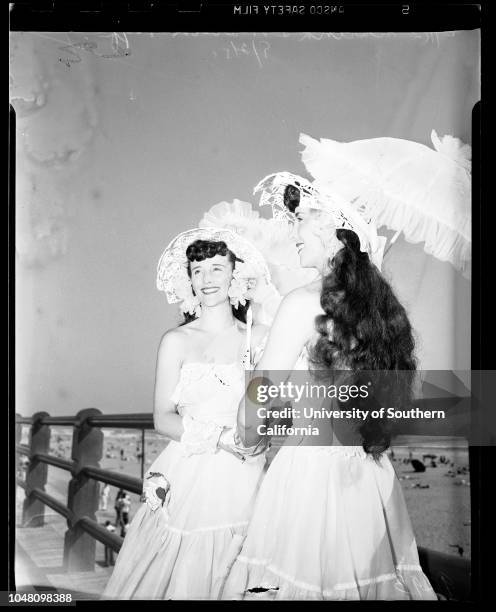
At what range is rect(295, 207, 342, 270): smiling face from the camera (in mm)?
1501

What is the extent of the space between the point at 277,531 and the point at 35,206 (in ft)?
3.32

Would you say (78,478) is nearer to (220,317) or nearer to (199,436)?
(199,436)

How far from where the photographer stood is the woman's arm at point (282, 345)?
1.46m

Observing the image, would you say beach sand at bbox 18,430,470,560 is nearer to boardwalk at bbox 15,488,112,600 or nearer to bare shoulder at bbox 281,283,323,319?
boardwalk at bbox 15,488,112,600

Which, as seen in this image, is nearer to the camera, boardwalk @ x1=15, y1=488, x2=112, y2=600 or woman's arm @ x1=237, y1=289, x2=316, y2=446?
woman's arm @ x1=237, y1=289, x2=316, y2=446

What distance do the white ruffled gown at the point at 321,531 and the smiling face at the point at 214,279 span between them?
0.85 feet

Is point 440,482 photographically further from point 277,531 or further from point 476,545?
point 277,531

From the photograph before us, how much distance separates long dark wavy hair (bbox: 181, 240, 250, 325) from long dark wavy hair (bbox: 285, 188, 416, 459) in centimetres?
19

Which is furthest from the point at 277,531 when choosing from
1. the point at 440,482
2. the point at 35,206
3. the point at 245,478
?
the point at 35,206

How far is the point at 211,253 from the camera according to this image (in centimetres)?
153

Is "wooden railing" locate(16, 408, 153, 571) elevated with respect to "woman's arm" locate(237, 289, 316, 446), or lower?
lower

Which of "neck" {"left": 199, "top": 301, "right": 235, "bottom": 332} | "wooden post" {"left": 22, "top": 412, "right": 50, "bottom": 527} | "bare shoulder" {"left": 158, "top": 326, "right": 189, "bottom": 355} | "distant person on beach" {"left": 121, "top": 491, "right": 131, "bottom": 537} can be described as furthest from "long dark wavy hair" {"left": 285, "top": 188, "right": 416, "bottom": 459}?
"wooden post" {"left": 22, "top": 412, "right": 50, "bottom": 527}

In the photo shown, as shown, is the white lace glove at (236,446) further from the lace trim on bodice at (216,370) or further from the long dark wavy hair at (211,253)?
the long dark wavy hair at (211,253)

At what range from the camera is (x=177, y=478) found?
151 cm
